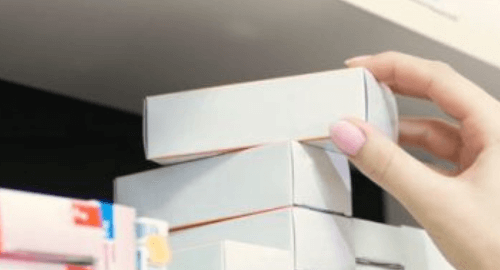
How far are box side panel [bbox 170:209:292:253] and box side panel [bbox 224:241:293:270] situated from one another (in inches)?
0.5

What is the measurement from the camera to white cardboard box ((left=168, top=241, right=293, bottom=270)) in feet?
1.54

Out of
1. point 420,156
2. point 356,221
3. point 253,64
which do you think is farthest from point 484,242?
point 420,156

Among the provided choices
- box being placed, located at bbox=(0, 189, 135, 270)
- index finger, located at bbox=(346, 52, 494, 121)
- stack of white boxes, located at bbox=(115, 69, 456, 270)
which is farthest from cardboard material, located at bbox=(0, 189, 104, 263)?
index finger, located at bbox=(346, 52, 494, 121)

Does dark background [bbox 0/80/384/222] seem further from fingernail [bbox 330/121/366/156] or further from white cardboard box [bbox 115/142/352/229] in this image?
fingernail [bbox 330/121/366/156]

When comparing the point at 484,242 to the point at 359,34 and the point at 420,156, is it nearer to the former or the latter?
the point at 359,34

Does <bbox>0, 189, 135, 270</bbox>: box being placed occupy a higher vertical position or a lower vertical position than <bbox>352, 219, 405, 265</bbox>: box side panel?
lower

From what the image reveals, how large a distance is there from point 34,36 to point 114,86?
0.10m

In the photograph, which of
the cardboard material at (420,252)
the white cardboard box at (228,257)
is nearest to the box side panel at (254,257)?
the white cardboard box at (228,257)

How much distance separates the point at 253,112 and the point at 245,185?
4cm

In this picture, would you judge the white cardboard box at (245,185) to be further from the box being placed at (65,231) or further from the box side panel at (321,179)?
the box being placed at (65,231)

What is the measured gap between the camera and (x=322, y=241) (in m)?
0.53

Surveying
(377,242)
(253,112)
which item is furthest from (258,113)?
(377,242)

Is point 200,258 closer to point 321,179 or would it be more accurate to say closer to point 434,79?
point 321,179

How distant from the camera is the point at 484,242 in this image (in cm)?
54
